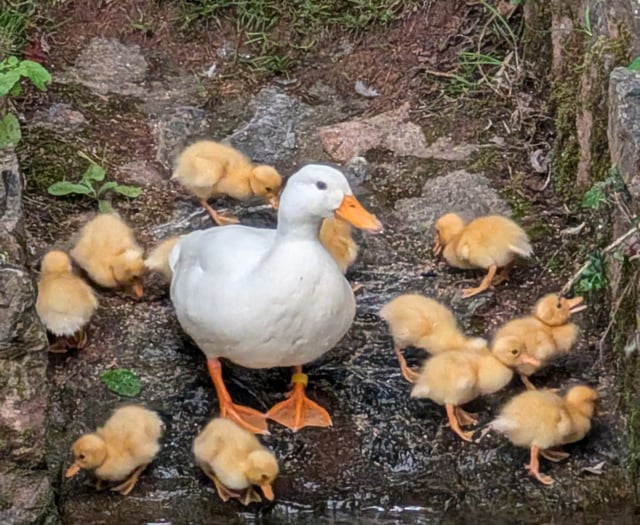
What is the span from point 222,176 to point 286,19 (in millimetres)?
1307

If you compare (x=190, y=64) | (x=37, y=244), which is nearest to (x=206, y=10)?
(x=190, y=64)

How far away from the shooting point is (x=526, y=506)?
3.38 m

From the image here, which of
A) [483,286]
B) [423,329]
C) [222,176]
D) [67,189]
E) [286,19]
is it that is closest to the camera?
Answer: [423,329]

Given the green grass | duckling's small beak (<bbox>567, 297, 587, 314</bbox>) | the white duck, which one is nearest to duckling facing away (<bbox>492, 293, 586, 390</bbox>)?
duckling's small beak (<bbox>567, 297, 587, 314</bbox>)

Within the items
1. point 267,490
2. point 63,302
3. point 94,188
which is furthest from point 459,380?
point 94,188

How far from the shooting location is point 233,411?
143 inches

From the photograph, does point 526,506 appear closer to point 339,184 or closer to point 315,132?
point 339,184

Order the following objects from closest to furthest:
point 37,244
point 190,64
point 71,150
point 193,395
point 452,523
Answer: point 452,523
point 193,395
point 37,244
point 71,150
point 190,64

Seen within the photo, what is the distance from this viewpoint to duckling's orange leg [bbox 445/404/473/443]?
3.57 metres

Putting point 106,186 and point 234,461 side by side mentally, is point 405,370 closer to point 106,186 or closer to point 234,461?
point 234,461

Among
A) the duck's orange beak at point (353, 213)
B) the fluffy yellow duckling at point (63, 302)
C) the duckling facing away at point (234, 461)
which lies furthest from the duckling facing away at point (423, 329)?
the fluffy yellow duckling at point (63, 302)

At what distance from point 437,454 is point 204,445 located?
60 cm

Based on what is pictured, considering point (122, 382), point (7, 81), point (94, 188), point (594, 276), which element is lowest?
point (94, 188)

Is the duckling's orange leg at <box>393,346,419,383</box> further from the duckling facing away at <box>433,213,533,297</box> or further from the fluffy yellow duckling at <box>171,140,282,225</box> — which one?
the fluffy yellow duckling at <box>171,140,282,225</box>
